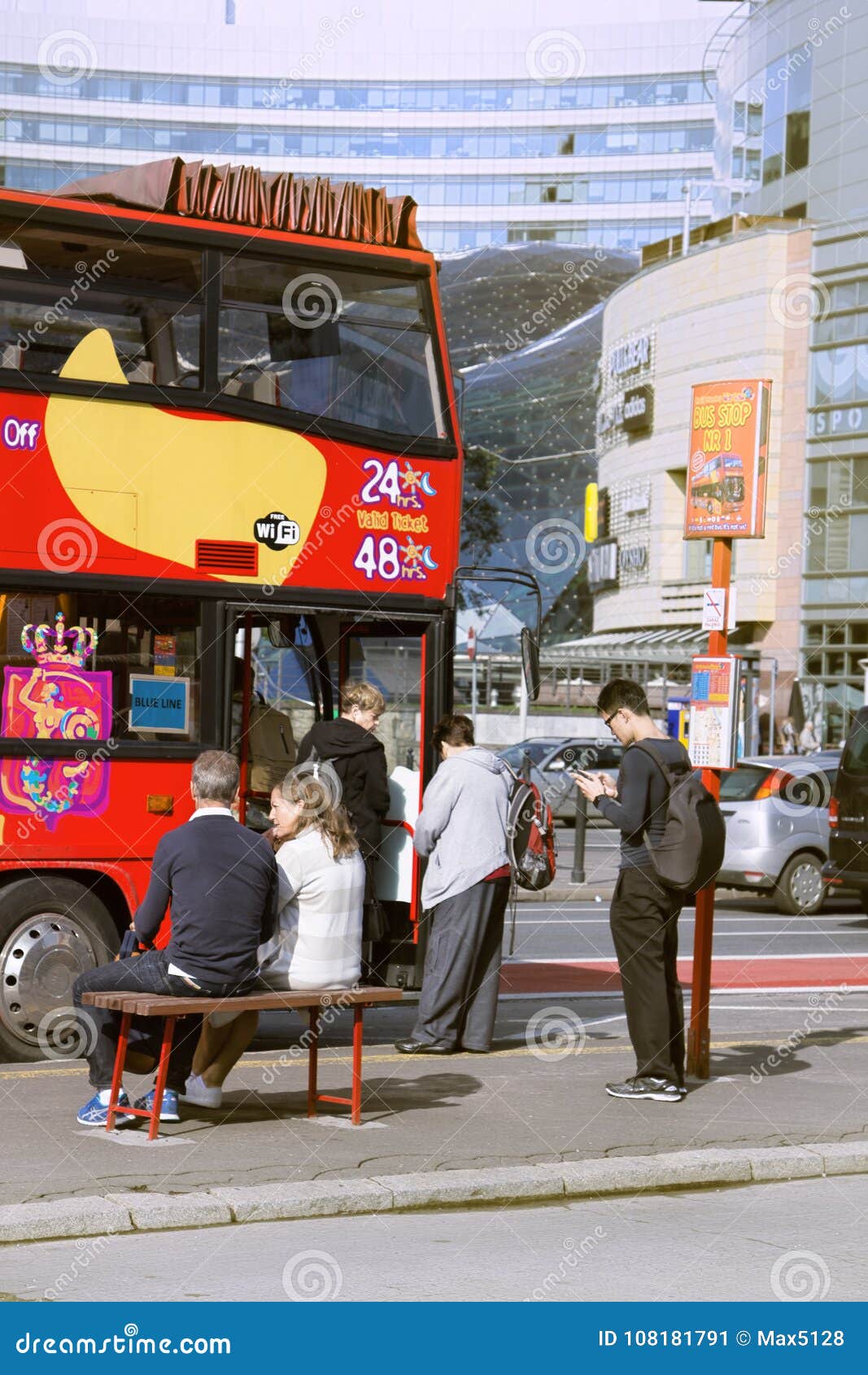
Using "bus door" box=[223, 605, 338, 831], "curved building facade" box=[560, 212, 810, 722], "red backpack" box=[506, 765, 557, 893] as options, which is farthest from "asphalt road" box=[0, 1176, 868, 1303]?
"curved building facade" box=[560, 212, 810, 722]

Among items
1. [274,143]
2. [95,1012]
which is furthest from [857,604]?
[274,143]

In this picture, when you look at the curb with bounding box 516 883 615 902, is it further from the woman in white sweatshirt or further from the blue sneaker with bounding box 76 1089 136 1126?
the blue sneaker with bounding box 76 1089 136 1126

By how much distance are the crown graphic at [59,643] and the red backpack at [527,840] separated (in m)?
2.36

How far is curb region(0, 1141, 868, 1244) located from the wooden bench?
34.5 inches

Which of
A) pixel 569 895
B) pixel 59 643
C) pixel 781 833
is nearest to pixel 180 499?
pixel 59 643

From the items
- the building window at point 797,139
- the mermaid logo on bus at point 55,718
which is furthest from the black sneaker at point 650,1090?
the building window at point 797,139

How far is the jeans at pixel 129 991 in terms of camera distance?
7469mm

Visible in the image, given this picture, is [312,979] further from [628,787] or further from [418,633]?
[418,633]

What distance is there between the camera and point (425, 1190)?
6.68 metres

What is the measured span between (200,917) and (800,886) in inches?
548

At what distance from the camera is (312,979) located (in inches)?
305

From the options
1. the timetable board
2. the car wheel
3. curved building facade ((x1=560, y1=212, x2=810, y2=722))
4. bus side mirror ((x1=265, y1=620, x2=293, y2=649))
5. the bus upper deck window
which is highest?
curved building facade ((x1=560, y1=212, x2=810, y2=722))

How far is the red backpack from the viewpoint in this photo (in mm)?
9938

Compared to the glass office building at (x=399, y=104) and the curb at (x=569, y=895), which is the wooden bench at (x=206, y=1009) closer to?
the curb at (x=569, y=895)
